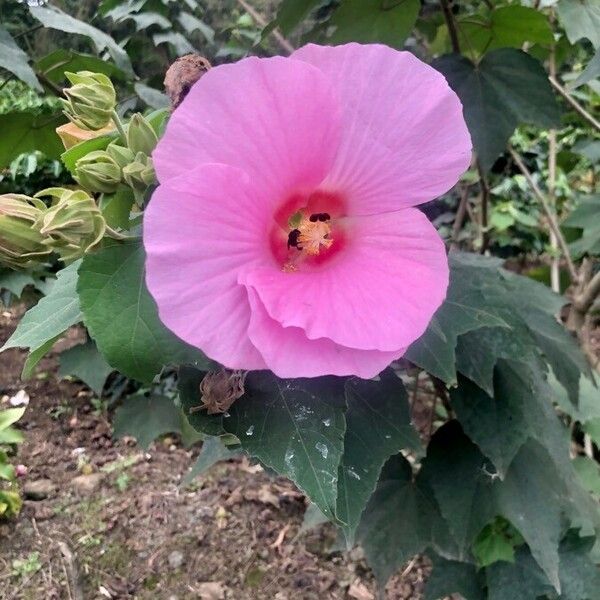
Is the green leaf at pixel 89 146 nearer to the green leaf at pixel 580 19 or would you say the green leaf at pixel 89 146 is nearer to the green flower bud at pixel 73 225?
the green flower bud at pixel 73 225

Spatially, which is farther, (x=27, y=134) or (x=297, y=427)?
(x=27, y=134)

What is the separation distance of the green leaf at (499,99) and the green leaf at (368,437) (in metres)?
0.39

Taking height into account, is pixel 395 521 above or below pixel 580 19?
below

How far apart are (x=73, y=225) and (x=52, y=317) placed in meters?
0.14

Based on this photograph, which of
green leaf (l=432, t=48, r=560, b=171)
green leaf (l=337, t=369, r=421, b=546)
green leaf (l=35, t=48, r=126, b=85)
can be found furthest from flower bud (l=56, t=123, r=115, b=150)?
green leaf (l=35, t=48, r=126, b=85)

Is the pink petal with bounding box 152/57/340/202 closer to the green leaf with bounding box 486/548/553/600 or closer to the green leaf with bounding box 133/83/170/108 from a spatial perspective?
the green leaf with bounding box 486/548/553/600

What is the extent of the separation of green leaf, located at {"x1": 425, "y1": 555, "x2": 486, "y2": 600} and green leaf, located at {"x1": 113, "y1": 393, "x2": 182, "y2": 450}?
1.00 m

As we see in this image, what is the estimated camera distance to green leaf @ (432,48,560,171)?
0.86 metres

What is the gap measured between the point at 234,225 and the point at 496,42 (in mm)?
749

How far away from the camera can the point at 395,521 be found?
100 centimetres

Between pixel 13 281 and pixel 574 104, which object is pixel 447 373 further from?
pixel 13 281

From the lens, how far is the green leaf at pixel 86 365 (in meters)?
1.92

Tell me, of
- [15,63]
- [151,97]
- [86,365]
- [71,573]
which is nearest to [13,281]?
[86,365]

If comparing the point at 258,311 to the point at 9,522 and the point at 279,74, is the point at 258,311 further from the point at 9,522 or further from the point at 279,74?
the point at 9,522
